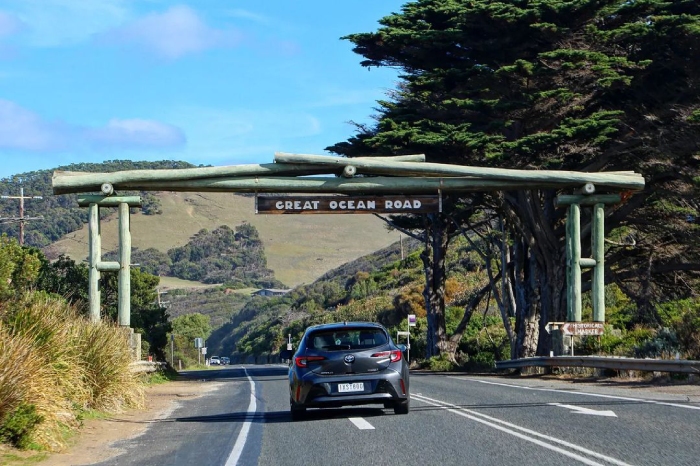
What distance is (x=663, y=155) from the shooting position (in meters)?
28.8

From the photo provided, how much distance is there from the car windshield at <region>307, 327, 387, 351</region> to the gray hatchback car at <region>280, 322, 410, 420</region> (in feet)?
0.07

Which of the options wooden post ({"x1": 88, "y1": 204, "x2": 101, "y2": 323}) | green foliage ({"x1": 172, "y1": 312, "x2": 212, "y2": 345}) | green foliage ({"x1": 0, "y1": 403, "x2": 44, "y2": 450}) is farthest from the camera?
green foliage ({"x1": 172, "y1": 312, "x2": 212, "y2": 345})

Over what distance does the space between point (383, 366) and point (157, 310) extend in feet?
134

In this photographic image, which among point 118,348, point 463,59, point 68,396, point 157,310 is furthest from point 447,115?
point 157,310

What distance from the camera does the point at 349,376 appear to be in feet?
51.6

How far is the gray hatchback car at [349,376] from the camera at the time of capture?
1571 cm

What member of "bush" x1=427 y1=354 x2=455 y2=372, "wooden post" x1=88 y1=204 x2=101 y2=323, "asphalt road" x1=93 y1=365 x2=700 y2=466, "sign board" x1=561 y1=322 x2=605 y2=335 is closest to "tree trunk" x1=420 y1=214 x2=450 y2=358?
"bush" x1=427 y1=354 x2=455 y2=372

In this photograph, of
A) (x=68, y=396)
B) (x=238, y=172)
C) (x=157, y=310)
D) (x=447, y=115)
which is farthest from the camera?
(x=157, y=310)

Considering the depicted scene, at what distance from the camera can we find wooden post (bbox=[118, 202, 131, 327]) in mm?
23562

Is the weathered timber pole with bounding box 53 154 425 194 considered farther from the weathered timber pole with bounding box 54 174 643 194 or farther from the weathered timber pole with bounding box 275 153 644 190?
the weathered timber pole with bounding box 275 153 644 190

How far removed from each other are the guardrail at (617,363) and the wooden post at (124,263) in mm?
11726

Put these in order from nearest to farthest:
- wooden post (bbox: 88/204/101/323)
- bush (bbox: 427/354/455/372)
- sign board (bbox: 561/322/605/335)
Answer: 1. wooden post (bbox: 88/204/101/323)
2. sign board (bbox: 561/322/605/335)
3. bush (bbox: 427/354/455/372)

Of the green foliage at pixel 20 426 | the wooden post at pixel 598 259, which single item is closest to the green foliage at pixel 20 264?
the wooden post at pixel 598 259

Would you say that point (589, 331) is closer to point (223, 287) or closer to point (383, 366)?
point (383, 366)
